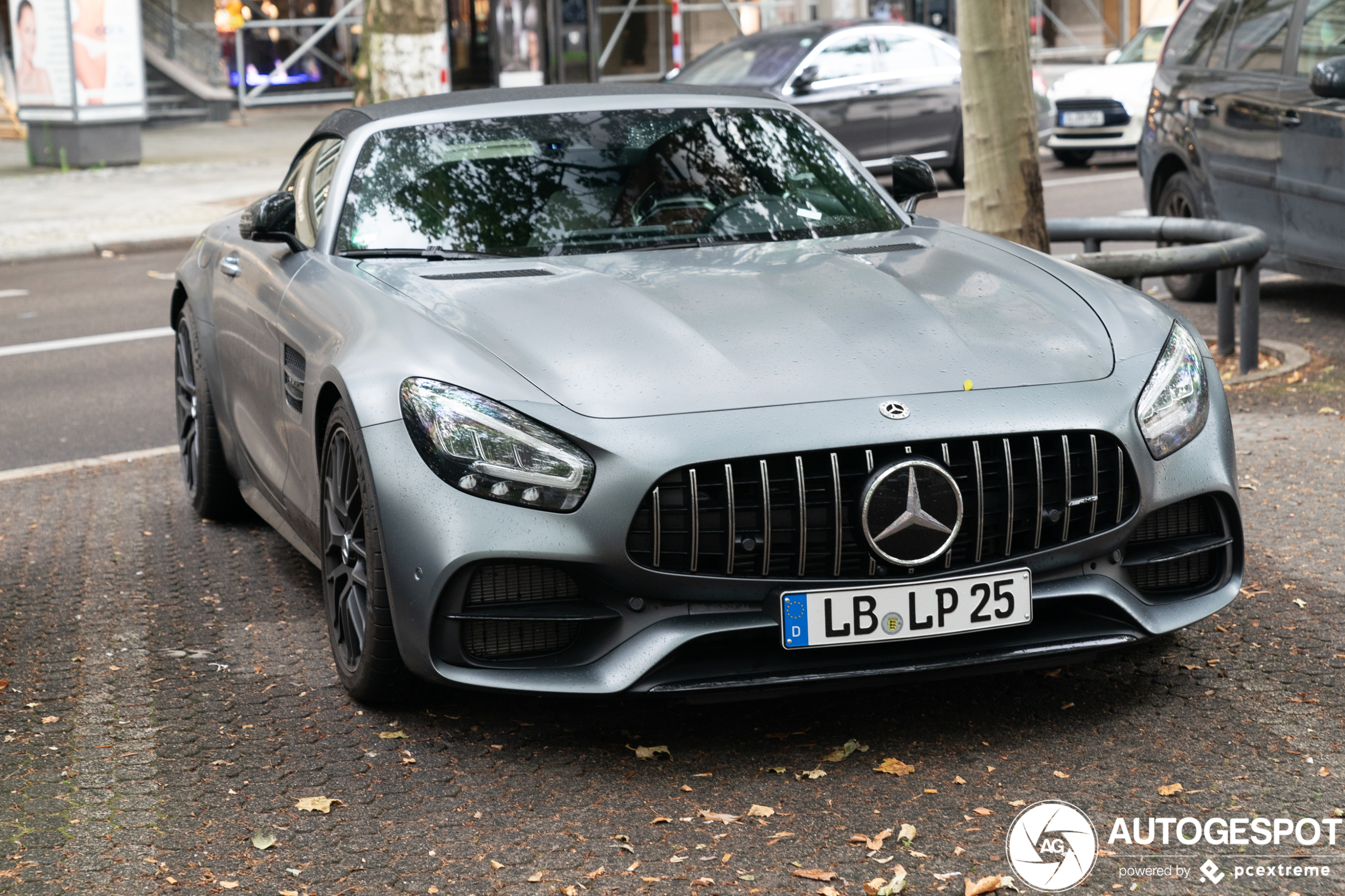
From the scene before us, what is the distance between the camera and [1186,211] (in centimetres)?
949

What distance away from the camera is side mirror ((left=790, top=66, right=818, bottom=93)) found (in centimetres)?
1697

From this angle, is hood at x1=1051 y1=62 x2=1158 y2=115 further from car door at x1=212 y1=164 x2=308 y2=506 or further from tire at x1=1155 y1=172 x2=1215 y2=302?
car door at x1=212 y1=164 x2=308 y2=506

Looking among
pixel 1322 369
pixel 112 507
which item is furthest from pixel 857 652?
pixel 1322 369

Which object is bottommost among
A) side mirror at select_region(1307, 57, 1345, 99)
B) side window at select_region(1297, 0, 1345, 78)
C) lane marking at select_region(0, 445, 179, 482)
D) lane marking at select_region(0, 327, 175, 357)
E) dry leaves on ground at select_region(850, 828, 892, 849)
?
lane marking at select_region(0, 327, 175, 357)

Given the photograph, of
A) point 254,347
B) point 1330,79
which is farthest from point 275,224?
point 1330,79

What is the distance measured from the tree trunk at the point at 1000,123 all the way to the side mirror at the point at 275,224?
12.7 feet

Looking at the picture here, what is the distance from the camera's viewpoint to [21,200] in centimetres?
1783

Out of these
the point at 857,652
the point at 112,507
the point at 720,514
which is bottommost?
the point at 112,507

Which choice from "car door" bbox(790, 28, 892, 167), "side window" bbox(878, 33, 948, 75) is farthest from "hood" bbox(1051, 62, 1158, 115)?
"car door" bbox(790, 28, 892, 167)

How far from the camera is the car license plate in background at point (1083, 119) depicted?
18.0 metres

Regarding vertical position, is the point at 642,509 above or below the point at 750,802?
above

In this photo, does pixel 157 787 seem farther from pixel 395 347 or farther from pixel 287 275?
pixel 287 275

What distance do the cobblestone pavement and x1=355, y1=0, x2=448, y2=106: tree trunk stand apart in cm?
1280

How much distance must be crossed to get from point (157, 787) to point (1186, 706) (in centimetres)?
233
